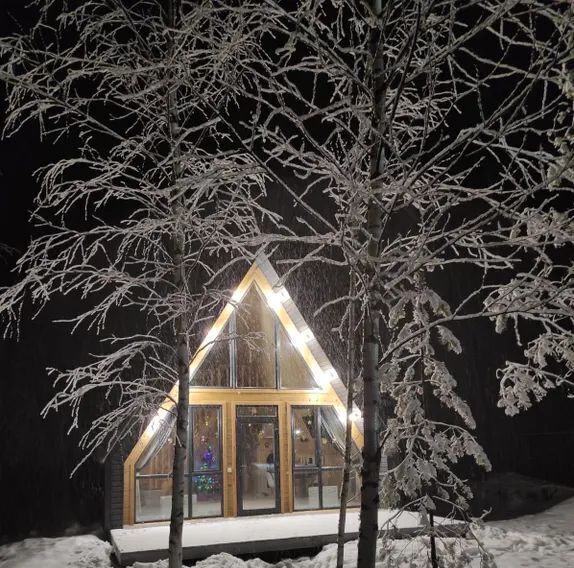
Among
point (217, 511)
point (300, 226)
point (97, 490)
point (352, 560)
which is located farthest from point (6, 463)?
point (300, 226)

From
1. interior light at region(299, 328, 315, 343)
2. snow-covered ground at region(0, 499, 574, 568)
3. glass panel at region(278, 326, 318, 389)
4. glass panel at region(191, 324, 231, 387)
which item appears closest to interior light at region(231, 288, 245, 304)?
glass panel at region(191, 324, 231, 387)

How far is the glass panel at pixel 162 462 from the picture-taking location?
1216 cm

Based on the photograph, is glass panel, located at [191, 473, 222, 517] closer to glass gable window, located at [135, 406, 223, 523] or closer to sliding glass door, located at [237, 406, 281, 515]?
glass gable window, located at [135, 406, 223, 523]

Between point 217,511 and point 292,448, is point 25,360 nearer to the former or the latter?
Result: point 217,511

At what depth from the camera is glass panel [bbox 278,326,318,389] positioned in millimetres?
13531

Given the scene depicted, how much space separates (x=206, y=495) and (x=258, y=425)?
6.25ft

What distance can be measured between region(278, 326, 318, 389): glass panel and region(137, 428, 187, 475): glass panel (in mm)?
2968

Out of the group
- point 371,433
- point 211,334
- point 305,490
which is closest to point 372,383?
point 371,433

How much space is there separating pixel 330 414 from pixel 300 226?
5.00m

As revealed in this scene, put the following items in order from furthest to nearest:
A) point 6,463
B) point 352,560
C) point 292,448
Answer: point 292,448, point 6,463, point 352,560

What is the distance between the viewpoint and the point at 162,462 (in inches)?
487

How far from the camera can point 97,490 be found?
1116 cm

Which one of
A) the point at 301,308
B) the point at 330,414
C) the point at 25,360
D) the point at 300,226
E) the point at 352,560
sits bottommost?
the point at 352,560

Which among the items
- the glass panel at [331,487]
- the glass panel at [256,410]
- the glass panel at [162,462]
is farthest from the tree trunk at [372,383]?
the glass panel at [331,487]
